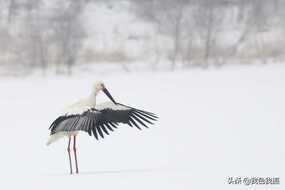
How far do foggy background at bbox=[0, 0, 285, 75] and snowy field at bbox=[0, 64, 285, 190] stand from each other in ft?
0.99

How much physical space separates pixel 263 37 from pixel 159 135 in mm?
3800

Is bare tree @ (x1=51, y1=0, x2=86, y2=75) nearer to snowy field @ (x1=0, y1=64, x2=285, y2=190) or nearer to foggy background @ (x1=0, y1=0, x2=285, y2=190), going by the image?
foggy background @ (x1=0, y1=0, x2=285, y2=190)

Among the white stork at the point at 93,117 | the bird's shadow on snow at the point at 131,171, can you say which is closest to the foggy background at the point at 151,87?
the bird's shadow on snow at the point at 131,171

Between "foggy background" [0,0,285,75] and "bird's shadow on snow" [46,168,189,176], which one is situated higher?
"foggy background" [0,0,285,75]

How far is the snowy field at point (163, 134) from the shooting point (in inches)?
153

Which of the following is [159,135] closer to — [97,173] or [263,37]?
[97,173]

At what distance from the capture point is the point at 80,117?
3670 millimetres

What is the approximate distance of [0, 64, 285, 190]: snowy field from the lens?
12.7ft

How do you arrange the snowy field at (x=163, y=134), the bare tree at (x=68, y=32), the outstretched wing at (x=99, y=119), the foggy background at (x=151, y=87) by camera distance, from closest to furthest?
the outstretched wing at (x=99, y=119)
the snowy field at (x=163, y=134)
the foggy background at (x=151, y=87)
the bare tree at (x=68, y=32)

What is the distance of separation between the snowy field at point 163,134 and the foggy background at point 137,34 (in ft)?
0.99

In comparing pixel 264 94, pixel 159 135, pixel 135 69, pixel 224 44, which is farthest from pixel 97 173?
pixel 224 44

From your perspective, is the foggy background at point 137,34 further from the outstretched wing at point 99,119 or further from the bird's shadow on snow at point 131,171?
the outstretched wing at point 99,119

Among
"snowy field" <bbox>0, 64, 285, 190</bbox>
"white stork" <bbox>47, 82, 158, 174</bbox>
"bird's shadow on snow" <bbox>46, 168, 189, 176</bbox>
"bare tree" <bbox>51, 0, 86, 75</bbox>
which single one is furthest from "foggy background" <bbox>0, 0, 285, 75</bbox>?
"white stork" <bbox>47, 82, 158, 174</bbox>

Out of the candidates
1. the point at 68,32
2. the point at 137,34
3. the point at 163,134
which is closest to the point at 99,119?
the point at 163,134
